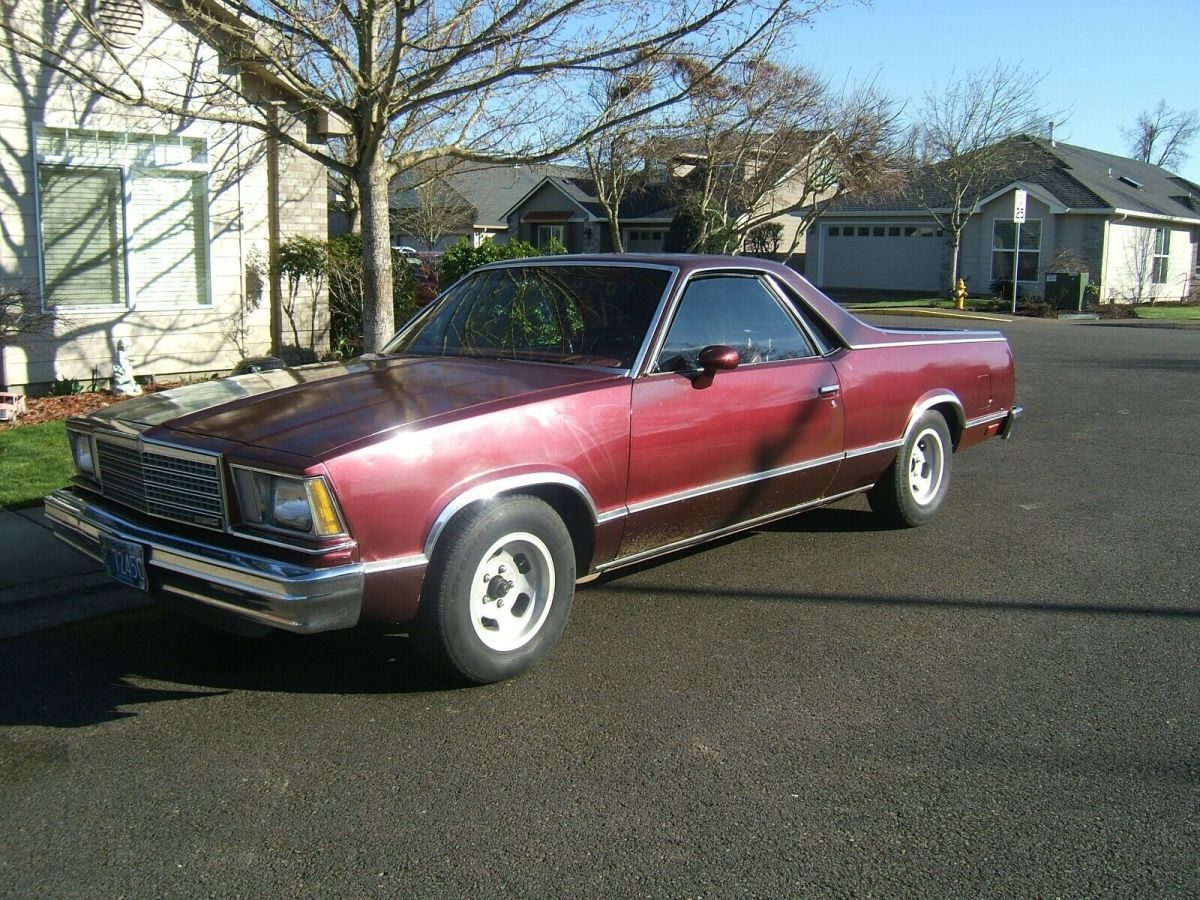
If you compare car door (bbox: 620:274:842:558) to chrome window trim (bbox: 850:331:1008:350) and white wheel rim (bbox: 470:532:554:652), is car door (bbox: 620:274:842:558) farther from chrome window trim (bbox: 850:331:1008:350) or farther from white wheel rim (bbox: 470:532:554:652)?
white wheel rim (bbox: 470:532:554:652)

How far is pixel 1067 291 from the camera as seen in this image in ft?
98.0

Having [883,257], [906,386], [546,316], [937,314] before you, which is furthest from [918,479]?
[883,257]

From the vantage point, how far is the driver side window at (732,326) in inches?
209

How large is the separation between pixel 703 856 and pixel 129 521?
8.80ft

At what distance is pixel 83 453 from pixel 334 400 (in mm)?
1233

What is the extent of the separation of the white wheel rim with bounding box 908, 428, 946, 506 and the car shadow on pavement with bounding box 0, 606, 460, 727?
348 cm

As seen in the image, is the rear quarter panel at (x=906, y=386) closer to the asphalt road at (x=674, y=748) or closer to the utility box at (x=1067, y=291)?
the asphalt road at (x=674, y=748)

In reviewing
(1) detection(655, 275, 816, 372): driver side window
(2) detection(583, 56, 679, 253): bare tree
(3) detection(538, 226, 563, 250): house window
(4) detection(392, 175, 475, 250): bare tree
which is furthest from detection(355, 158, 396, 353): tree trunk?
(3) detection(538, 226, 563, 250): house window

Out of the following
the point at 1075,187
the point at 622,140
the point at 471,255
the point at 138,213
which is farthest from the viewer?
the point at 1075,187

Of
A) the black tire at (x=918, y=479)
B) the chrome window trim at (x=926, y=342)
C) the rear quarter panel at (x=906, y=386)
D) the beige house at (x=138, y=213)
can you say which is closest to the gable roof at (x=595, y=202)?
the beige house at (x=138, y=213)

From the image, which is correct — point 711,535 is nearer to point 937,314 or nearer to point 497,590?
point 497,590

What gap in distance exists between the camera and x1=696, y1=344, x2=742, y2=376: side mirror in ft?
16.7

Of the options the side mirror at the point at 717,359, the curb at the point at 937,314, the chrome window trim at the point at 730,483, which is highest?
the curb at the point at 937,314

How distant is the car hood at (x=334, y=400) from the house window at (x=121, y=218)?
6.41 metres
